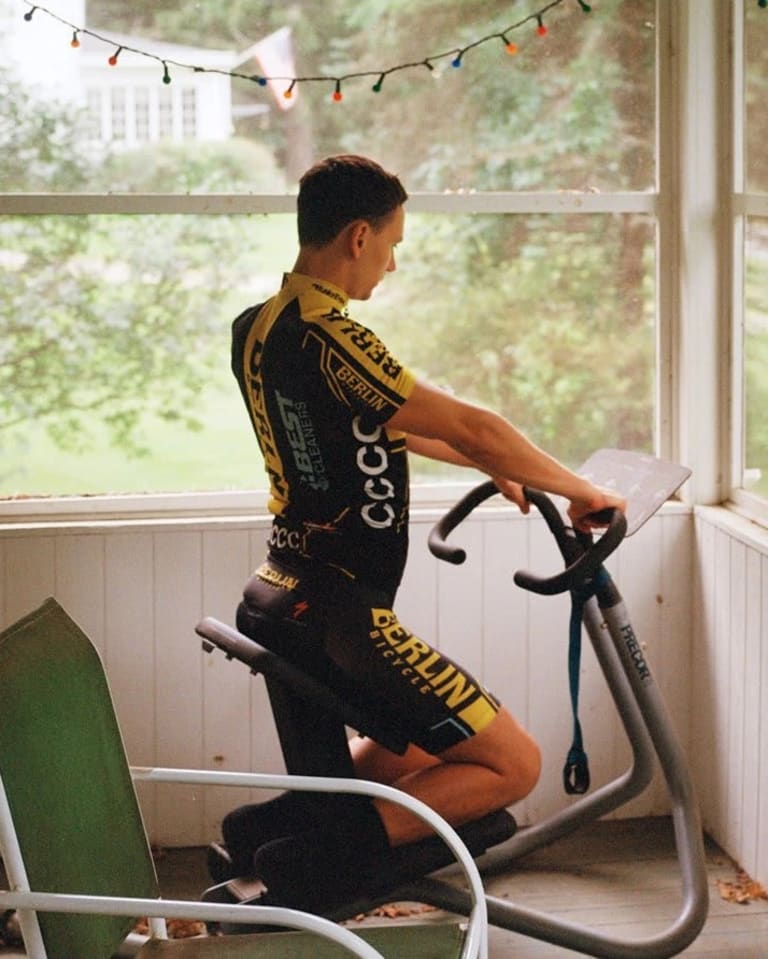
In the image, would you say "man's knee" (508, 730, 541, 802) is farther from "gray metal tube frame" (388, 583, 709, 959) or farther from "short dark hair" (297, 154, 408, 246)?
"short dark hair" (297, 154, 408, 246)

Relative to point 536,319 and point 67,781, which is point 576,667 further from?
point 67,781

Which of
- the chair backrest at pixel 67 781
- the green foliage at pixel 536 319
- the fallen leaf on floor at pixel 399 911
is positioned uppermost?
the green foliage at pixel 536 319

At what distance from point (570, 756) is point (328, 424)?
91cm

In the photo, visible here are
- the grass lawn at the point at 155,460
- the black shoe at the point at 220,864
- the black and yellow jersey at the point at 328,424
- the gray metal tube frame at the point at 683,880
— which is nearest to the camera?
the black and yellow jersey at the point at 328,424

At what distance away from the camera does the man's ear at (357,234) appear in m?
2.75

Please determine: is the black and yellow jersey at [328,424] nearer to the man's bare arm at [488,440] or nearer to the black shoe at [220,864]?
the man's bare arm at [488,440]

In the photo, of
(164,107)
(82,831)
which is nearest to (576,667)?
(82,831)

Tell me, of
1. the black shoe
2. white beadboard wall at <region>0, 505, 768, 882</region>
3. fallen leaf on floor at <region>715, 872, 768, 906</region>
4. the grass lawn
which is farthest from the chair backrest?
fallen leaf on floor at <region>715, 872, 768, 906</region>

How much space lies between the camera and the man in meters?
2.70

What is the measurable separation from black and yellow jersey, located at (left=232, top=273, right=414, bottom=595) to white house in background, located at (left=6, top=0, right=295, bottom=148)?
983 millimetres

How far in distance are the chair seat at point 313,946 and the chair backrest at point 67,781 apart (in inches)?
3.5

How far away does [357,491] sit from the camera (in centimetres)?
277

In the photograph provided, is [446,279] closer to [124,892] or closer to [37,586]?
[37,586]

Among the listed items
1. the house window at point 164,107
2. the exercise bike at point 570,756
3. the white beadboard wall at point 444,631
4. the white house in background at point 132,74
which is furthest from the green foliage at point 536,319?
the exercise bike at point 570,756
